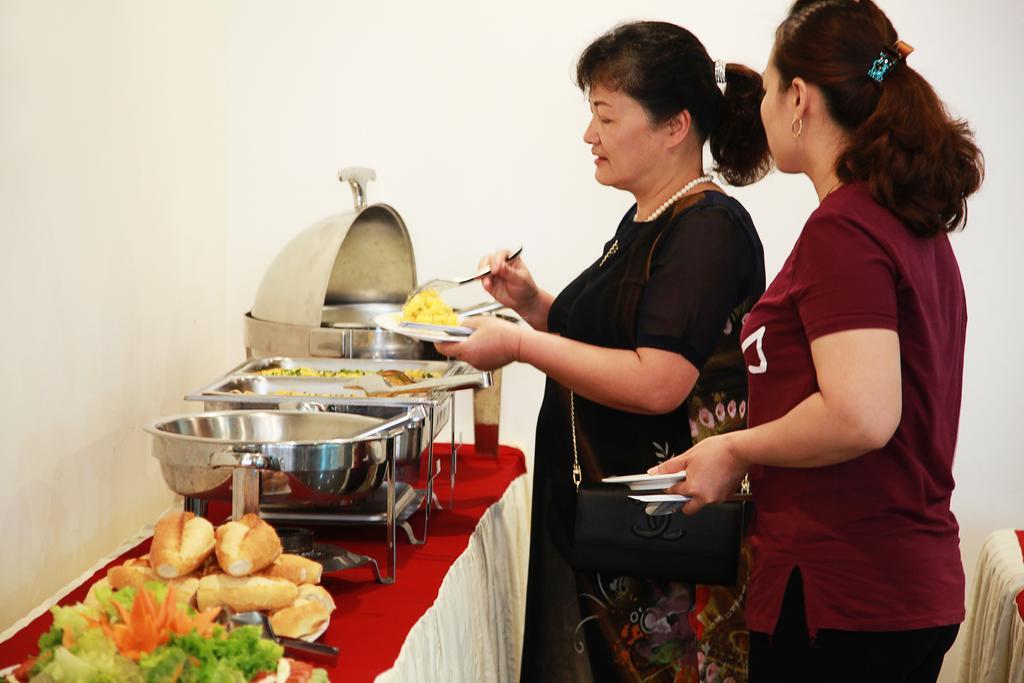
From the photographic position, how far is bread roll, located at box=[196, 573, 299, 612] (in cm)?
109

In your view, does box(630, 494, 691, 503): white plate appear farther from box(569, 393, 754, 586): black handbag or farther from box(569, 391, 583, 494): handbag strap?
box(569, 391, 583, 494): handbag strap

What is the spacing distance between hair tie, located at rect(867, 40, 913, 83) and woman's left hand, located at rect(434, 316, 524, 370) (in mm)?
611

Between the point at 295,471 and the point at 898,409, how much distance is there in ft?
2.23

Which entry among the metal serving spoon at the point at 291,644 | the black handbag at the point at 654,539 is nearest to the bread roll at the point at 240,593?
the metal serving spoon at the point at 291,644

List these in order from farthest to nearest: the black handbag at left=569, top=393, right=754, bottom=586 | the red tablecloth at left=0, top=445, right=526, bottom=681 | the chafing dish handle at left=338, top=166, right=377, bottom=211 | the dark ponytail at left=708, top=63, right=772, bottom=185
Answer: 1. the chafing dish handle at left=338, top=166, right=377, bottom=211
2. the dark ponytail at left=708, top=63, right=772, bottom=185
3. the black handbag at left=569, top=393, right=754, bottom=586
4. the red tablecloth at left=0, top=445, right=526, bottom=681

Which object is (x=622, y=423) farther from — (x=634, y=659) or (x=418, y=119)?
(x=418, y=119)

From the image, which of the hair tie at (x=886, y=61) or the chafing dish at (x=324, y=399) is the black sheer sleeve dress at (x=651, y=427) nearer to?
the chafing dish at (x=324, y=399)

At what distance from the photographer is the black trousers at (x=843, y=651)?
117 centimetres

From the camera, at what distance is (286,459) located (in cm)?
130

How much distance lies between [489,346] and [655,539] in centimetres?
36

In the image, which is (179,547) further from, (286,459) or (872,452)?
(872,452)

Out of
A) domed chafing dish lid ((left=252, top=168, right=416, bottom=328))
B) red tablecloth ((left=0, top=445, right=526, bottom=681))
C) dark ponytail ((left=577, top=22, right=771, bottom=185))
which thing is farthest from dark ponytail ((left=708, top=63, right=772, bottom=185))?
domed chafing dish lid ((left=252, top=168, right=416, bottom=328))

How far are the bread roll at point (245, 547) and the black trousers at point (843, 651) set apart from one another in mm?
544

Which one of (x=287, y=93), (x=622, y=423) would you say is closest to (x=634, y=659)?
(x=622, y=423)
